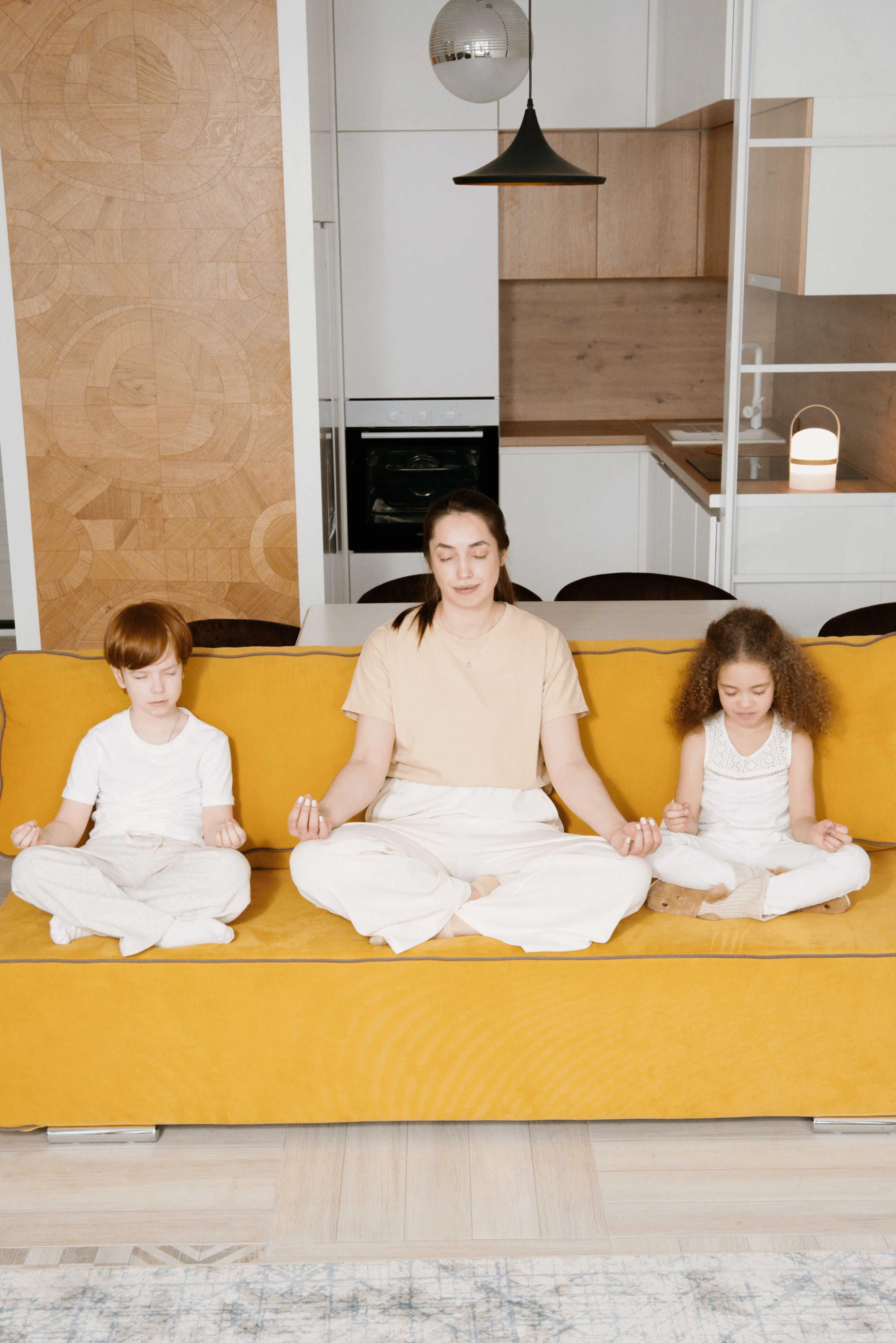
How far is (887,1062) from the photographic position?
6.66 ft

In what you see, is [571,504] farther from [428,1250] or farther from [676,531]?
[428,1250]

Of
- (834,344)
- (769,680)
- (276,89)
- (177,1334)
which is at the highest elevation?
(276,89)

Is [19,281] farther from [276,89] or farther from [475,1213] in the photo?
[475,1213]

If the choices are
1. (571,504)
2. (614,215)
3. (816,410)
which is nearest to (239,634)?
(816,410)

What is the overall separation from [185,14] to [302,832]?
243 cm

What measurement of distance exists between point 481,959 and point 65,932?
2.26 ft

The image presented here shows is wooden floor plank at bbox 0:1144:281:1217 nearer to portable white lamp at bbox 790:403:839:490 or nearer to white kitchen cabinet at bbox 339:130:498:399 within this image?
portable white lamp at bbox 790:403:839:490

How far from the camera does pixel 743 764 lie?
7.59 ft

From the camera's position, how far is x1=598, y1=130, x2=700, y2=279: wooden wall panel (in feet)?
17.1

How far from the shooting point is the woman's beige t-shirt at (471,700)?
229 centimetres

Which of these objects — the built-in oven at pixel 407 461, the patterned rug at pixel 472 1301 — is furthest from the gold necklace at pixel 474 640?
the built-in oven at pixel 407 461

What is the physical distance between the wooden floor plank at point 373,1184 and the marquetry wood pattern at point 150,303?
6.60ft

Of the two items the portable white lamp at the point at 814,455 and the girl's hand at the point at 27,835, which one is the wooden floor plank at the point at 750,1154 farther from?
the portable white lamp at the point at 814,455

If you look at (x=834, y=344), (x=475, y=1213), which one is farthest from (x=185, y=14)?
(x=475, y=1213)
